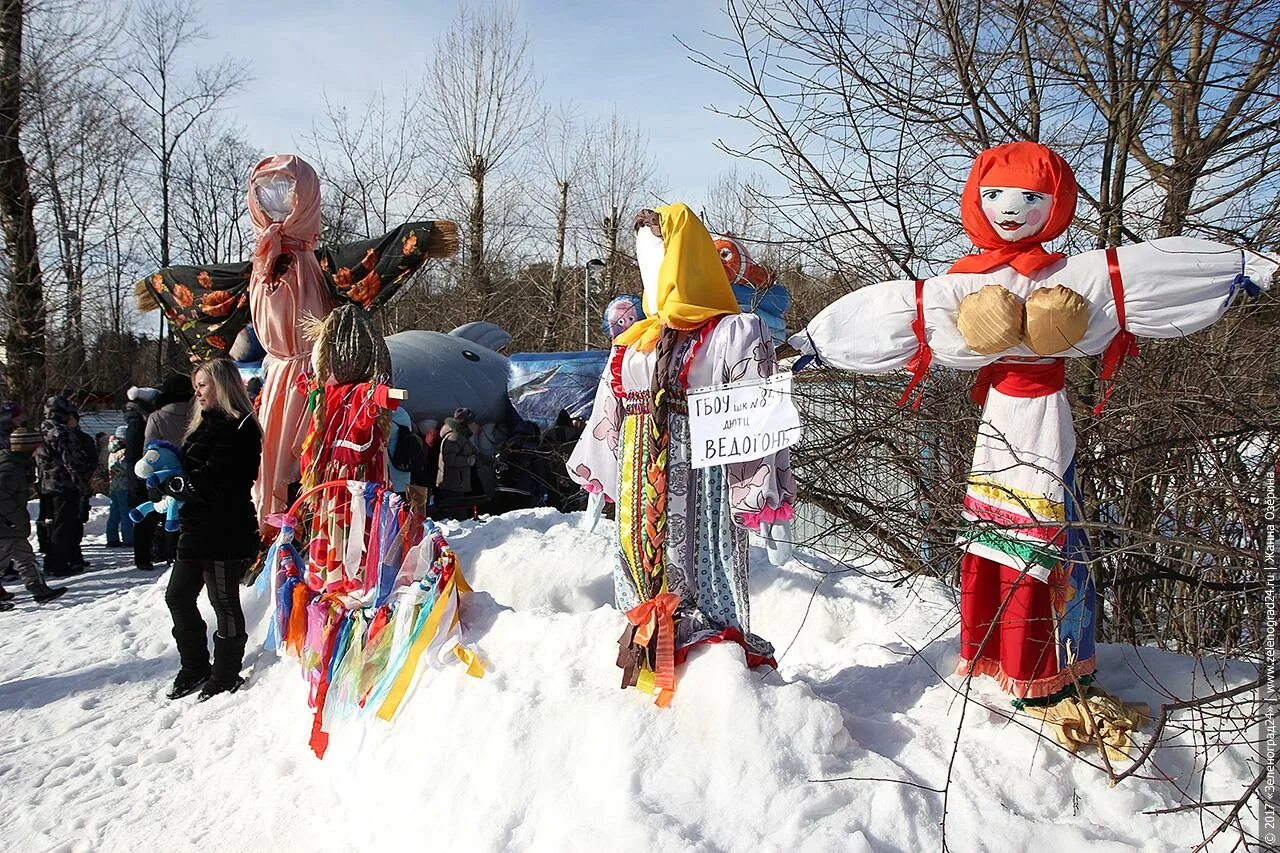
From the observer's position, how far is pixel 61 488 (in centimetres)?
781

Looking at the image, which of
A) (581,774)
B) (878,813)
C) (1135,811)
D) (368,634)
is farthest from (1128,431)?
(368,634)

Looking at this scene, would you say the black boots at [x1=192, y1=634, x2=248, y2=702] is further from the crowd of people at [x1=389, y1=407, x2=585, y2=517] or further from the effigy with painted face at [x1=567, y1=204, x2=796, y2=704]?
the crowd of people at [x1=389, y1=407, x2=585, y2=517]

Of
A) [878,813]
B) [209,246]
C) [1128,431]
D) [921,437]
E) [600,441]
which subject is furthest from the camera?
[209,246]

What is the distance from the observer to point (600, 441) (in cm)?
354

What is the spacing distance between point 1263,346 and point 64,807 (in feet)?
17.4

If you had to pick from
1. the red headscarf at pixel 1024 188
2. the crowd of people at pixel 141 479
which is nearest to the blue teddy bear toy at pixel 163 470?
the crowd of people at pixel 141 479

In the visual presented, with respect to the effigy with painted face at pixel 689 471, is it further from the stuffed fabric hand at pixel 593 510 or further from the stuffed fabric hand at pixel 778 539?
the stuffed fabric hand at pixel 593 510

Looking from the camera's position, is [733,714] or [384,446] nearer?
[733,714]

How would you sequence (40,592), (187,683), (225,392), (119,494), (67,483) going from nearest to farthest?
(225,392)
(187,683)
(40,592)
(67,483)
(119,494)

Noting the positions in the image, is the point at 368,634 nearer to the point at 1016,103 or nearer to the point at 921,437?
the point at 921,437

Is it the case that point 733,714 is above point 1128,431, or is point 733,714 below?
below

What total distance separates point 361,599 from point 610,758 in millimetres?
1898

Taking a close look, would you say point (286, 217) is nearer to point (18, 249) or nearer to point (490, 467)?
point (490, 467)

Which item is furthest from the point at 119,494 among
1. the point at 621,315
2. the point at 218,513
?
the point at 621,315
